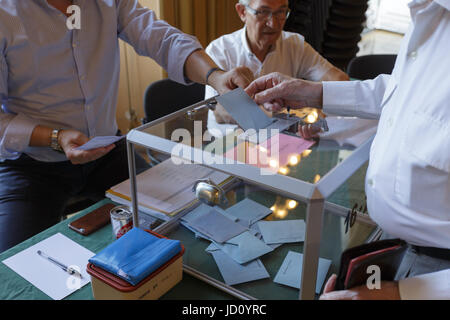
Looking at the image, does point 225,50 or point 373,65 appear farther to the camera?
point 373,65

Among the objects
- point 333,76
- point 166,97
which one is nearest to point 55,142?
point 166,97

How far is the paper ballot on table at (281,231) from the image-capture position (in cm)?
118

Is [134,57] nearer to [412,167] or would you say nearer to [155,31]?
[155,31]

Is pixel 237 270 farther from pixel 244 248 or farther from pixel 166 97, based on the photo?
pixel 166 97

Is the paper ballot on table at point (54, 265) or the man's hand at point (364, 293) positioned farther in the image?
the paper ballot on table at point (54, 265)

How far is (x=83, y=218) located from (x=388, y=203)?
894 mm

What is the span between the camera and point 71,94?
1.62 m

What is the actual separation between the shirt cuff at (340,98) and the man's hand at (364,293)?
1.95 feet

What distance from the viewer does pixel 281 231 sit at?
1.21 metres

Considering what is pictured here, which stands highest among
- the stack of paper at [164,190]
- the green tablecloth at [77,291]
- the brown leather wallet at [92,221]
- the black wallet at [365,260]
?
the black wallet at [365,260]

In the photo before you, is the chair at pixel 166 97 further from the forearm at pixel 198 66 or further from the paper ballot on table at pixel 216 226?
the paper ballot on table at pixel 216 226

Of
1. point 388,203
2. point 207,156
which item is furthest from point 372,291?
point 207,156

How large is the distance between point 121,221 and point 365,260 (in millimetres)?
674

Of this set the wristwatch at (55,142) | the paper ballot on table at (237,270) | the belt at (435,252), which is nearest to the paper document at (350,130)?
the belt at (435,252)
